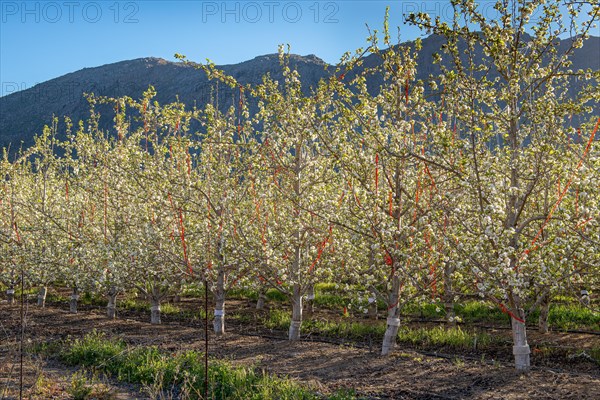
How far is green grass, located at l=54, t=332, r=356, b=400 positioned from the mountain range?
10086 cm

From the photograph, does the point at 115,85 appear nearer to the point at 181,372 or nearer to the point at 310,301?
the point at 310,301

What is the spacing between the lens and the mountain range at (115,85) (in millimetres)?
122562

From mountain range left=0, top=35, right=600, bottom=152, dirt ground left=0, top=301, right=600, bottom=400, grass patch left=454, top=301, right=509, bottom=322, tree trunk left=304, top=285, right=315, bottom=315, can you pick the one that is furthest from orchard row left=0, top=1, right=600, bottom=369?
mountain range left=0, top=35, right=600, bottom=152

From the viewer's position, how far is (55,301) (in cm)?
2119

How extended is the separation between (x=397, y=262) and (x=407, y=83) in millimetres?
3276

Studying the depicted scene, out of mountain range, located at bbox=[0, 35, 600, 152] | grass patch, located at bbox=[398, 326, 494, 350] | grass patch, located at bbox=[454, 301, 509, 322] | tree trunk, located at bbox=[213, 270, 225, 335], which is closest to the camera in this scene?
grass patch, located at bbox=[398, 326, 494, 350]

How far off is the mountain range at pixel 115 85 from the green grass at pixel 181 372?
100861 millimetres

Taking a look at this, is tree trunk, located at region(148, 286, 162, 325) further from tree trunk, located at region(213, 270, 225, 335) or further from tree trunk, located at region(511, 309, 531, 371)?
tree trunk, located at region(511, 309, 531, 371)

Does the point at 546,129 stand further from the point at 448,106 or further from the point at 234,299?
the point at 234,299

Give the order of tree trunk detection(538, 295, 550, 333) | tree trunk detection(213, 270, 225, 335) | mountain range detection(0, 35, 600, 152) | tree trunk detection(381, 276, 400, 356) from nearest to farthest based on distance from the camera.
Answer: tree trunk detection(381, 276, 400, 356) → tree trunk detection(538, 295, 550, 333) → tree trunk detection(213, 270, 225, 335) → mountain range detection(0, 35, 600, 152)

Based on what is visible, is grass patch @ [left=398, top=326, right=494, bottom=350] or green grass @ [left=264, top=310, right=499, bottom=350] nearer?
grass patch @ [left=398, top=326, right=494, bottom=350]

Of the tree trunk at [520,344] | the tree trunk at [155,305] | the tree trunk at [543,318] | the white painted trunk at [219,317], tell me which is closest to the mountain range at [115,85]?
the tree trunk at [155,305]

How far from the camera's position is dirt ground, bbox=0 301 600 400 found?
8.20 m

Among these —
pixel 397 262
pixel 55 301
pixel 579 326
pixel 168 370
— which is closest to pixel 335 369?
pixel 397 262
